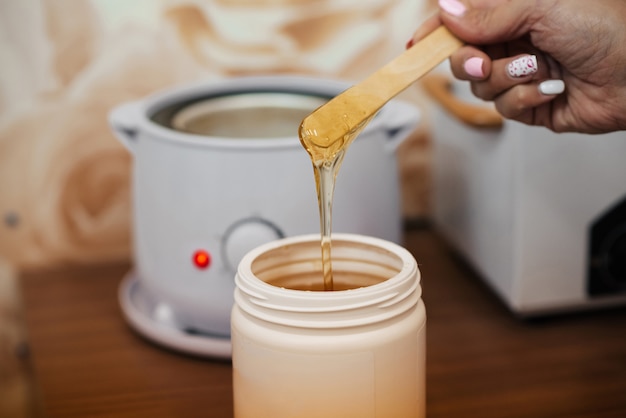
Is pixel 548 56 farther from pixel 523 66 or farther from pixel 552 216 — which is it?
pixel 552 216

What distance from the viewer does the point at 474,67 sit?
2.39 ft

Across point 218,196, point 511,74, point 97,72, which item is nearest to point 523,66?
point 511,74

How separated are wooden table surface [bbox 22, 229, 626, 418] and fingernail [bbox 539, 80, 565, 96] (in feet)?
0.92

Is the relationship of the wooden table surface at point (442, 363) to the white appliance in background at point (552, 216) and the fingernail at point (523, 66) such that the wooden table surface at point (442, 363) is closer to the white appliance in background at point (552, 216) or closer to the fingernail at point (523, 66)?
the white appliance in background at point (552, 216)

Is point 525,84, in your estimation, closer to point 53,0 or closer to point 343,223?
point 343,223

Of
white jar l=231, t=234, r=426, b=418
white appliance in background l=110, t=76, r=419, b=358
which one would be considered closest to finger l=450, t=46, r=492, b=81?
white appliance in background l=110, t=76, r=419, b=358

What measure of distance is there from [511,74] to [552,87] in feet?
0.12

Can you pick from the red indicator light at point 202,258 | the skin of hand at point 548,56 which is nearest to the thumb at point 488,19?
the skin of hand at point 548,56

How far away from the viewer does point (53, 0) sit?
3.28ft

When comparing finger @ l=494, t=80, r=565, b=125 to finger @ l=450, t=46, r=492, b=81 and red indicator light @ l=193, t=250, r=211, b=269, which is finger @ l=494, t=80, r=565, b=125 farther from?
red indicator light @ l=193, t=250, r=211, b=269

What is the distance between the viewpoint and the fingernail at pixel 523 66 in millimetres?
707

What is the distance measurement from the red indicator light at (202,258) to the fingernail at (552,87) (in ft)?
1.13

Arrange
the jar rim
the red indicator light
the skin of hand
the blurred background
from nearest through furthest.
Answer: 1. the jar rim
2. the skin of hand
3. the red indicator light
4. the blurred background

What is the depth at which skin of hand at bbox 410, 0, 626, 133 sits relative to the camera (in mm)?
694
